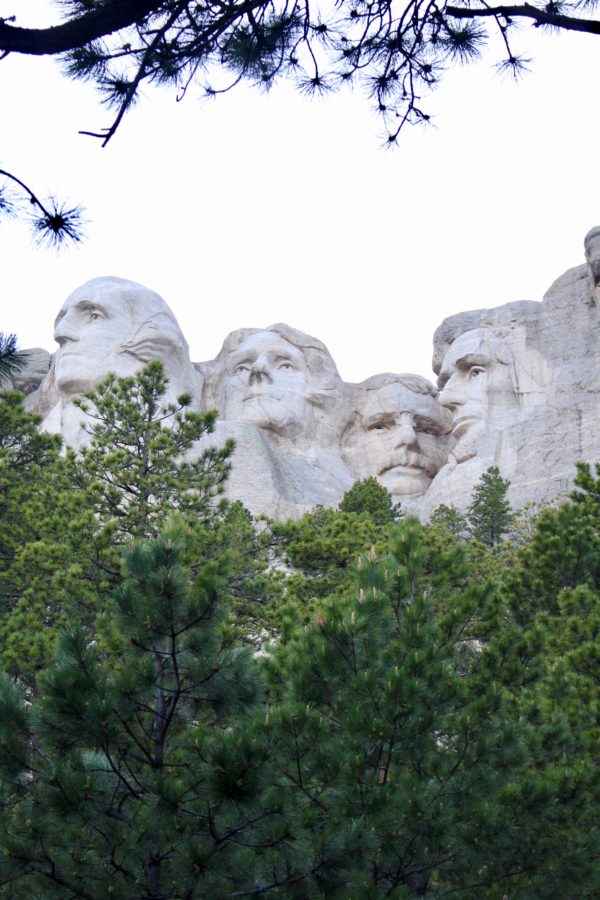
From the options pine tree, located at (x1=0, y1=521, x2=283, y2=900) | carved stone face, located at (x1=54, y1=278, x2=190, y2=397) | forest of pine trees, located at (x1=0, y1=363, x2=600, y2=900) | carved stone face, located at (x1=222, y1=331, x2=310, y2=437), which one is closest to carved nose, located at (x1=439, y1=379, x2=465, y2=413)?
carved stone face, located at (x1=222, y1=331, x2=310, y2=437)

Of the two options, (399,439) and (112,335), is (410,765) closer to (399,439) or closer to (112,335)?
(112,335)

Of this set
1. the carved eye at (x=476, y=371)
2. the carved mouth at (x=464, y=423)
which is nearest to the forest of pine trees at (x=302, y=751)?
the carved mouth at (x=464, y=423)

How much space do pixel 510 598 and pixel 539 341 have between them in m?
24.7

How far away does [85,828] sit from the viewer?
6.83 m

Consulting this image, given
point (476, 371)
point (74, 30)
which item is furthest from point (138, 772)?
point (476, 371)

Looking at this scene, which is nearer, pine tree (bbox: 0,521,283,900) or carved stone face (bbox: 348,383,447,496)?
pine tree (bbox: 0,521,283,900)

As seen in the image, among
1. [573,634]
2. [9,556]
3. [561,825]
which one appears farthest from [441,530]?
[561,825]

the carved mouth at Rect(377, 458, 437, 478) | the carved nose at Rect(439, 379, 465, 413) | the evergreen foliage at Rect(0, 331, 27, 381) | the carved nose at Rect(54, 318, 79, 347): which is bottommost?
the evergreen foliage at Rect(0, 331, 27, 381)

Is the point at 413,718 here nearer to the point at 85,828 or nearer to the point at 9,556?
the point at 85,828

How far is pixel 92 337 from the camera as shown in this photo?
36188mm

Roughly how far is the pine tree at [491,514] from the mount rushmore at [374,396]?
168cm

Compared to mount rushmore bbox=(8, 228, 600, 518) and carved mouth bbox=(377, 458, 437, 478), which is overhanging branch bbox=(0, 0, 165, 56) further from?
carved mouth bbox=(377, 458, 437, 478)

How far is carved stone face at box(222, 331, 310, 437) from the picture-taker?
38062 mm

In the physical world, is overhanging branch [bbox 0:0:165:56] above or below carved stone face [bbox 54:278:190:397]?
below
